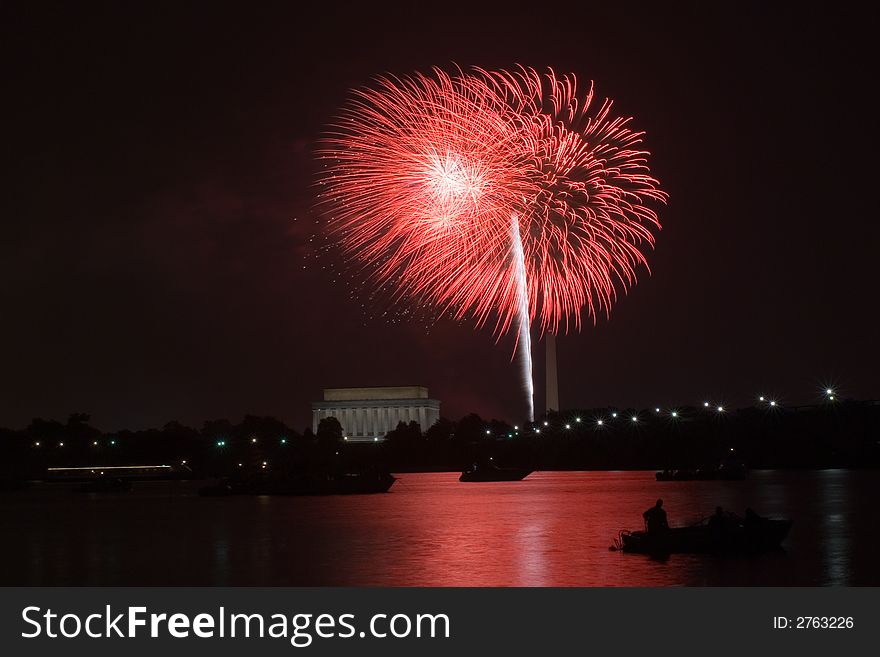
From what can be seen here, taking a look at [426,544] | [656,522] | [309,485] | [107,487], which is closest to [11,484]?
[107,487]

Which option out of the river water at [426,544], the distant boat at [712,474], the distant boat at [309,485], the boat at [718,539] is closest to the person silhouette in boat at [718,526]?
the boat at [718,539]

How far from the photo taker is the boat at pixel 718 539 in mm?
43656

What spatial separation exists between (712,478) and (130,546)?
83.9 m

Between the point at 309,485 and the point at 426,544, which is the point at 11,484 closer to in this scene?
the point at 309,485

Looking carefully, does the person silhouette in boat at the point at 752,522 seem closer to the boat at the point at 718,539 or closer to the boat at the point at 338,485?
the boat at the point at 718,539

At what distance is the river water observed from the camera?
40219mm

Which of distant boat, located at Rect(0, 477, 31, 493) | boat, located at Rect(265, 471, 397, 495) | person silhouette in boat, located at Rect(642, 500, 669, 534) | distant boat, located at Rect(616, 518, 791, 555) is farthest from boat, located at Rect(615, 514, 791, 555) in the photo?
distant boat, located at Rect(0, 477, 31, 493)

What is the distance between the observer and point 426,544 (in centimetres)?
5225

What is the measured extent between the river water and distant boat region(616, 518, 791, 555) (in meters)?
0.82

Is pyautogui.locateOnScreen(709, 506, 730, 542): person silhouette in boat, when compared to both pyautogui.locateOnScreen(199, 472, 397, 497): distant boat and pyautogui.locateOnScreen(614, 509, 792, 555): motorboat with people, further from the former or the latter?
pyautogui.locateOnScreen(199, 472, 397, 497): distant boat
